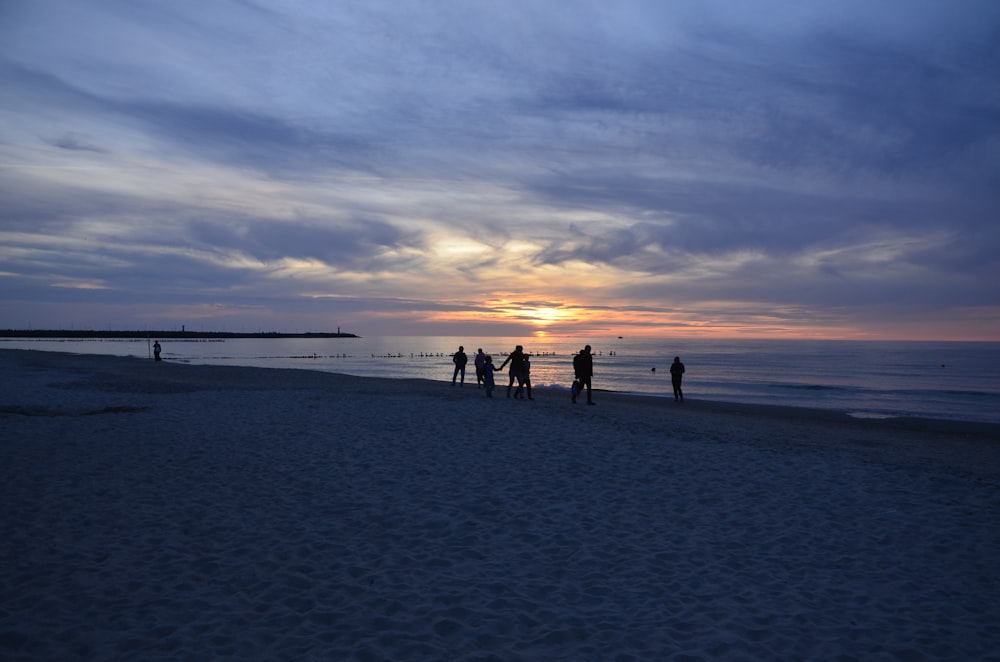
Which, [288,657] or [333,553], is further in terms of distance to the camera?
[333,553]

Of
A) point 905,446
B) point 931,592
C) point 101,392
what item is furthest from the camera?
point 101,392

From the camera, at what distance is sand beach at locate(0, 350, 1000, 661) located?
532 cm

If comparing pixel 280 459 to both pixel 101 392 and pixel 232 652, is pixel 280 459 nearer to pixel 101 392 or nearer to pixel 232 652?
pixel 232 652

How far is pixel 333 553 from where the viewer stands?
23.4 feet

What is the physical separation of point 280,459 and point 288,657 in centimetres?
747

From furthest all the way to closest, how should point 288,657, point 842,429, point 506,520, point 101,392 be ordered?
point 101,392 < point 842,429 < point 506,520 < point 288,657

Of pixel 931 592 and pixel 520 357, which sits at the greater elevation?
pixel 520 357

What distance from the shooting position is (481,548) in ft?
24.4

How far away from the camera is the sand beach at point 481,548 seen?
209 inches

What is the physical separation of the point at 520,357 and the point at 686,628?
18.2 m

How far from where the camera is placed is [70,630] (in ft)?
17.0

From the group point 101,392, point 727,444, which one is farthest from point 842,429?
point 101,392

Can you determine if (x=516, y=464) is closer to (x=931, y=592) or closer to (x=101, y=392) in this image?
(x=931, y=592)

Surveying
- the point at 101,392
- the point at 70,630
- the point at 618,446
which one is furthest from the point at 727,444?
the point at 101,392
